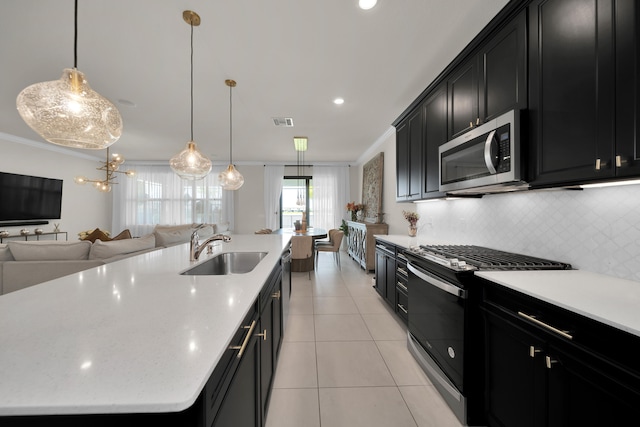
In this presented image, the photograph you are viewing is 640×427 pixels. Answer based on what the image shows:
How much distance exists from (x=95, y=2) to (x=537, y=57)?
112 inches

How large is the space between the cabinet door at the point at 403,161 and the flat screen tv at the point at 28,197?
696 centimetres

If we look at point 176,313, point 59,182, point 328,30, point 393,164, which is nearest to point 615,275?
point 176,313

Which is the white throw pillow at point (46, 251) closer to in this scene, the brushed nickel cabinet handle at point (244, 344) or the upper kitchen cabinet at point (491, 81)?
the brushed nickel cabinet handle at point (244, 344)

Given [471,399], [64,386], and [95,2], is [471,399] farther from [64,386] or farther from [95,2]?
[95,2]

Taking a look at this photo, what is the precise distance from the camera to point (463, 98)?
2010 mm

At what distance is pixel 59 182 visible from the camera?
5477 mm

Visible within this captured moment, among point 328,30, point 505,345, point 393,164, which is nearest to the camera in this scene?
point 505,345

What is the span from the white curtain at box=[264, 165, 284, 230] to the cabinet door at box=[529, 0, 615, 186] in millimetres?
6208

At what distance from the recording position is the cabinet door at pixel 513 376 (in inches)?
42.7

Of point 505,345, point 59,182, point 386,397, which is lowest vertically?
point 386,397

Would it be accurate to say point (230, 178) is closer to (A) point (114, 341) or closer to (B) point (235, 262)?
(B) point (235, 262)

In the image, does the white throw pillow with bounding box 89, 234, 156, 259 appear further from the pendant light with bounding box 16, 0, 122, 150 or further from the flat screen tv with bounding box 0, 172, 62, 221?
the flat screen tv with bounding box 0, 172, 62, 221

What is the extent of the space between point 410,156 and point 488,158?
1494 millimetres

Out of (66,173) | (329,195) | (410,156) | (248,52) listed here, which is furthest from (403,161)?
(66,173)
